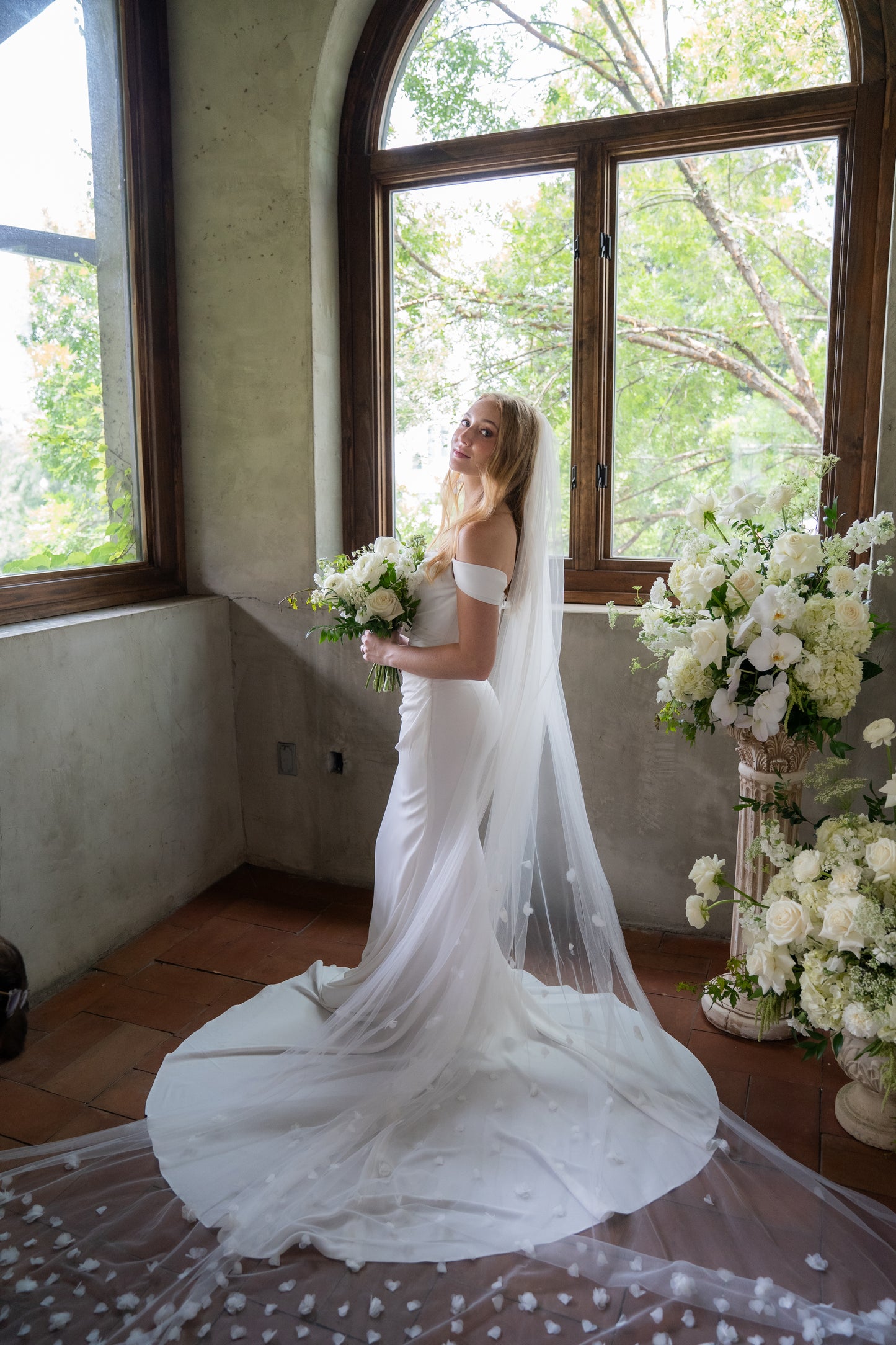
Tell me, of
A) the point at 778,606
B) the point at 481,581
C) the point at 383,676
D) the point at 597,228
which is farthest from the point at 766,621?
the point at 597,228

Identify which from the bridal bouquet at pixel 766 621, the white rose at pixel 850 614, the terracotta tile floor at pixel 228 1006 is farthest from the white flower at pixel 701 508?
the terracotta tile floor at pixel 228 1006

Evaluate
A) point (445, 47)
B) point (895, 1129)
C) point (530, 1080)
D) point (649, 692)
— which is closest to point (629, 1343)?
point (530, 1080)

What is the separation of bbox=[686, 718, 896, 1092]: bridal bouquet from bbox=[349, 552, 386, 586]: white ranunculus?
1233 mm

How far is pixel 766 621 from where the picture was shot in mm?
2432

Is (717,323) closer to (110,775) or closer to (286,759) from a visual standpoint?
(286,759)

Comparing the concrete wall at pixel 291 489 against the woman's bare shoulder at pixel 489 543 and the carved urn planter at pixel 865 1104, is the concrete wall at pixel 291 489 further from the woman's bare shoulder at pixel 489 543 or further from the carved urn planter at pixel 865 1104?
the carved urn planter at pixel 865 1104

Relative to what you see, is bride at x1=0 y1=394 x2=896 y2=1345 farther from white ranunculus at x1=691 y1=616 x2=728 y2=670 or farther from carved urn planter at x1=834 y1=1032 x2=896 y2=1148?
white ranunculus at x1=691 y1=616 x2=728 y2=670

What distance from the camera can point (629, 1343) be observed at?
1.77 meters

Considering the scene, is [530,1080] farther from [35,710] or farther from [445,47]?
[445,47]

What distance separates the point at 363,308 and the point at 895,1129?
3.28 metres

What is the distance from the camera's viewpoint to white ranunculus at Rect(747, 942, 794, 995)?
224cm

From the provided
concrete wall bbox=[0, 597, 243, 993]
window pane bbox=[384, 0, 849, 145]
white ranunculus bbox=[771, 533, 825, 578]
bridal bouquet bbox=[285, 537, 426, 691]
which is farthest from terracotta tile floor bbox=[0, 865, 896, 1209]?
window pane bbox=[384, 0, 849, 145]

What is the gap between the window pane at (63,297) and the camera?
307cm

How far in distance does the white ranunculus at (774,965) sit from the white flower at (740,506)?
3.71 feet
